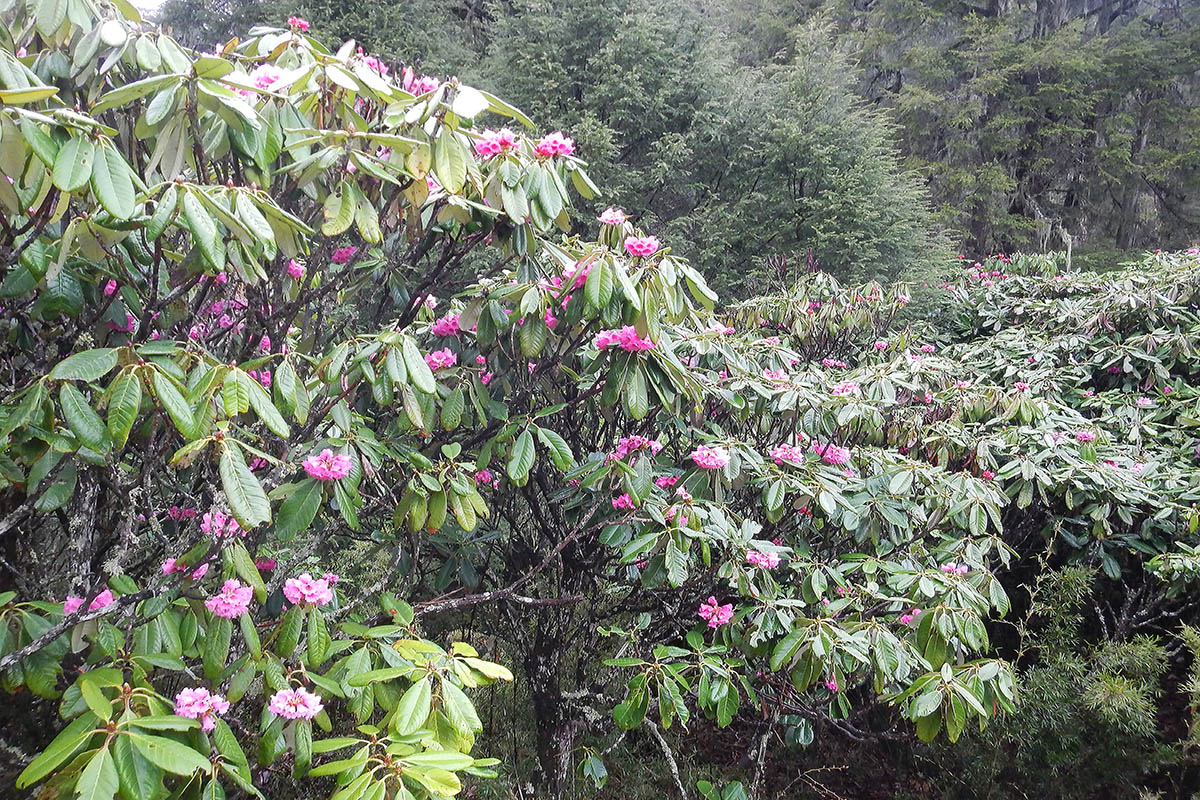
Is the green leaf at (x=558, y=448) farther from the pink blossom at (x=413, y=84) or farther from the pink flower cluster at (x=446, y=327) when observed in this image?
the pink blossom at (x=413, y=84)

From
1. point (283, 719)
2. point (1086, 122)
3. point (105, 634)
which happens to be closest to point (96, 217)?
point (105, 634)

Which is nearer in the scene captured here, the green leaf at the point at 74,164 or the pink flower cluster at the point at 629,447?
the green leaf at the point at 74,164

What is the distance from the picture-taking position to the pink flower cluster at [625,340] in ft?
4.74

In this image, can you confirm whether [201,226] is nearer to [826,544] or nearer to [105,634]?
[105,634]

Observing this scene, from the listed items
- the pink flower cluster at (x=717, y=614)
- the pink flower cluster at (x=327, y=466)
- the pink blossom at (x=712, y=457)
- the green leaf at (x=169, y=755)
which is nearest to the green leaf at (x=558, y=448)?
the pink blossom at (x=712, y=457)

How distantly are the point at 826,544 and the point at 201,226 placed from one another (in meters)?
1.92

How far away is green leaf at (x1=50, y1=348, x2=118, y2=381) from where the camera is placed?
932mm

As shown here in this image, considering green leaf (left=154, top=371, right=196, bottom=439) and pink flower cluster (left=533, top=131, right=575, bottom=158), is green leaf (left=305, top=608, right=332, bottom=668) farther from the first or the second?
pink flower cluster (left=533, top=131, right=575, bottom=158)

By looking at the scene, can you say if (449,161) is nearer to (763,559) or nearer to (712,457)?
(712,457)

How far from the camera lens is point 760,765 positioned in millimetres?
2020

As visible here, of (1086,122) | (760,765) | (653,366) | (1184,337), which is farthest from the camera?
(1086,122)

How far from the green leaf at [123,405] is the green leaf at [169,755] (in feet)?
1.29

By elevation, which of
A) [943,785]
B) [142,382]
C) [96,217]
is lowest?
[943,785]

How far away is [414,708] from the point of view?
94 cm
